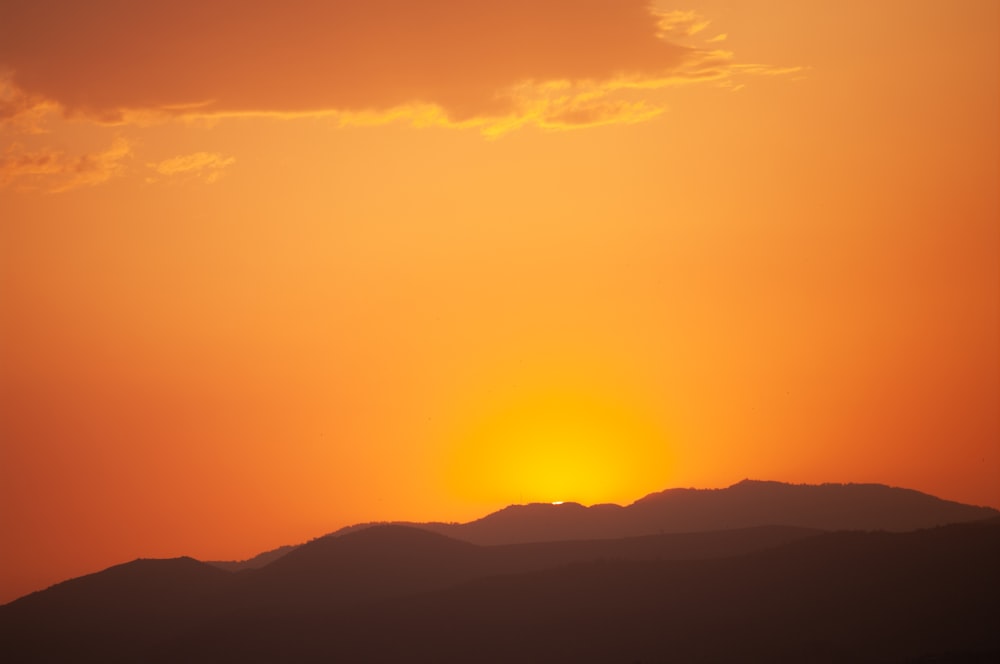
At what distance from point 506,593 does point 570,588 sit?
5310 millimetres

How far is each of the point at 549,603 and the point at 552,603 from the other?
0.78 feet

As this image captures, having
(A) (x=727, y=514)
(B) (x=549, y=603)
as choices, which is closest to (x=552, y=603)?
(B) (x=549, y=603)

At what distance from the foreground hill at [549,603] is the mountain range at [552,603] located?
183 millimetres

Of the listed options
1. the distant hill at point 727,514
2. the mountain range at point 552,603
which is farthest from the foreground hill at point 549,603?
the distant hill at point 727,514

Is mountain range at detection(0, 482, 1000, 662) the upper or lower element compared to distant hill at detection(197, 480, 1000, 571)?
lower

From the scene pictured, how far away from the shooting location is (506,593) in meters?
98.4

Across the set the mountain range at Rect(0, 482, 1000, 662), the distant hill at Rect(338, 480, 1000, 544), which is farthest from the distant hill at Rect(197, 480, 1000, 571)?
the mountain range at Rect(0, 482, 1000, 662)

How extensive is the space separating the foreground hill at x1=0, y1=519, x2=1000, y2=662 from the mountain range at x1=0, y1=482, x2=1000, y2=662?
18cm

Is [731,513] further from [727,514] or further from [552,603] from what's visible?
[552,603]

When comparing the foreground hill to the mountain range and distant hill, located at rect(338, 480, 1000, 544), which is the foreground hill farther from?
distant hill, located at rect(338, 480, 1000, 544)

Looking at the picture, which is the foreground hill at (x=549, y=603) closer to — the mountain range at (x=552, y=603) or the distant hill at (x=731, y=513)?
the mountain range at (x=552, y=603)

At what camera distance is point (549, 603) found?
3740 inches

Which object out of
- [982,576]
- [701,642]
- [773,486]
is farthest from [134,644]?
[773,486]

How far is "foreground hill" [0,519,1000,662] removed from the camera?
3123 inches
